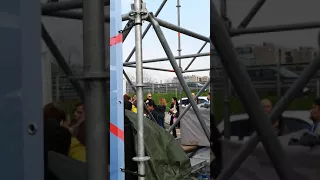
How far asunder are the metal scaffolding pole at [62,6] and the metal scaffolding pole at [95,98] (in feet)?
0.13

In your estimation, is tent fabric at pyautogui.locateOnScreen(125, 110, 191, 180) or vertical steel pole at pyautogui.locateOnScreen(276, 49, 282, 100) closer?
vertical steel pole at pyautogui.locateOnScreen(276, 49, 282, 100)

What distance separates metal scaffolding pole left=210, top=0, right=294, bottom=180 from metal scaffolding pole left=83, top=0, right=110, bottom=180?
40 cm

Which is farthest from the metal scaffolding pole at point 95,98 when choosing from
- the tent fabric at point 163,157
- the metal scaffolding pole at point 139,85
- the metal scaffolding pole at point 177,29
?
the metal scaffolding pole at point 177,29

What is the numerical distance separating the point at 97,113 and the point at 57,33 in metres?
0.32

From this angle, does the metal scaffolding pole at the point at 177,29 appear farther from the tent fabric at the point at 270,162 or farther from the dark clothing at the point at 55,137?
the tent fabric at the point at 270,162

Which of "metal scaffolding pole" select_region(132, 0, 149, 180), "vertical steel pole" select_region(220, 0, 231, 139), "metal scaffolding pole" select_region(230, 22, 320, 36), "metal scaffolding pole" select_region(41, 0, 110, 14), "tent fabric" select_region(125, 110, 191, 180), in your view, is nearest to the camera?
"metal scaffolding pole" select_region(230, 22, 320, 36)

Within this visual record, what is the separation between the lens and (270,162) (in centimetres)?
93

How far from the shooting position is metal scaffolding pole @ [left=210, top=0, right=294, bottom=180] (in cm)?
92

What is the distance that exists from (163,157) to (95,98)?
2458 millimetres

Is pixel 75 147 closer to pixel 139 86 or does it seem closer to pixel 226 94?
pixel 226 94

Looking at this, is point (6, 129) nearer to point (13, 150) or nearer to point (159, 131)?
point (13, 150)

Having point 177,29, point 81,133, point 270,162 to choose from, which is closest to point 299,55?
point 270,162

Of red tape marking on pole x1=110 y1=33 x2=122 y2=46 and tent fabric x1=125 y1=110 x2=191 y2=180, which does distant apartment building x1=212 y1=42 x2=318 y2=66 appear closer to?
red tape marking on pole x1=110 y1=33 x2=122 y2=46

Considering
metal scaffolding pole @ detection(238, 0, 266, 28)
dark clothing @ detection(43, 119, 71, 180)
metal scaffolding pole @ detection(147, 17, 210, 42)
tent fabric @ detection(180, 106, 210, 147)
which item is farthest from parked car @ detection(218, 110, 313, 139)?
tent fabric @ detection(180, 106, 210, 147)
